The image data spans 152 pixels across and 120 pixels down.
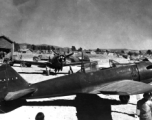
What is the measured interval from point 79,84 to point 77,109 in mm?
1261

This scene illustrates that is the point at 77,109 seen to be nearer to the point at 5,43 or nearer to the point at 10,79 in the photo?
the point at 10,79

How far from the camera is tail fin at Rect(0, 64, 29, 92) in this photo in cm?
564

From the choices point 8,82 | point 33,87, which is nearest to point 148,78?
point 33,87

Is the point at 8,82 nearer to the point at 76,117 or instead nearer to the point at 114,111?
the point at 76,117

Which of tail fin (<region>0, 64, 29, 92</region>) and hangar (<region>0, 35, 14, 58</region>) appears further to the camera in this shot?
hangar (<region>0, 35, 14, 58</region>)

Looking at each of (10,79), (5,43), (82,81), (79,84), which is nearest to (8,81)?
(10,79)

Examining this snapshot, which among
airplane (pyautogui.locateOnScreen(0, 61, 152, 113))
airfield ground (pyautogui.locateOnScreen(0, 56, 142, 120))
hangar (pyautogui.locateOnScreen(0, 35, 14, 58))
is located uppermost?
hangar (pyautogui.locateOnScreen(0, 35, 14, 58))

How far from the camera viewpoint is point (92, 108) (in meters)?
6.70

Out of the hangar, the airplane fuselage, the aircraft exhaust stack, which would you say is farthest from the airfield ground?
the hangar

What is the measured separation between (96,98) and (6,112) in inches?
196

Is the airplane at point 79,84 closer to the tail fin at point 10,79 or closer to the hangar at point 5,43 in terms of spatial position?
the tail fin at point 10,79

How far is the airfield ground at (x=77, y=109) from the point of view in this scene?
5730 millimetres

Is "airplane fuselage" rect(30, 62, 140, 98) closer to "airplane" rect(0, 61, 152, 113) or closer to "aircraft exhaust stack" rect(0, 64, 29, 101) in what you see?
"airplane" rect(0, 61, 152, 113)

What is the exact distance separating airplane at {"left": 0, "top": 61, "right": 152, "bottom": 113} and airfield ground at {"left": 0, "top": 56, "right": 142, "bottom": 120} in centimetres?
57
